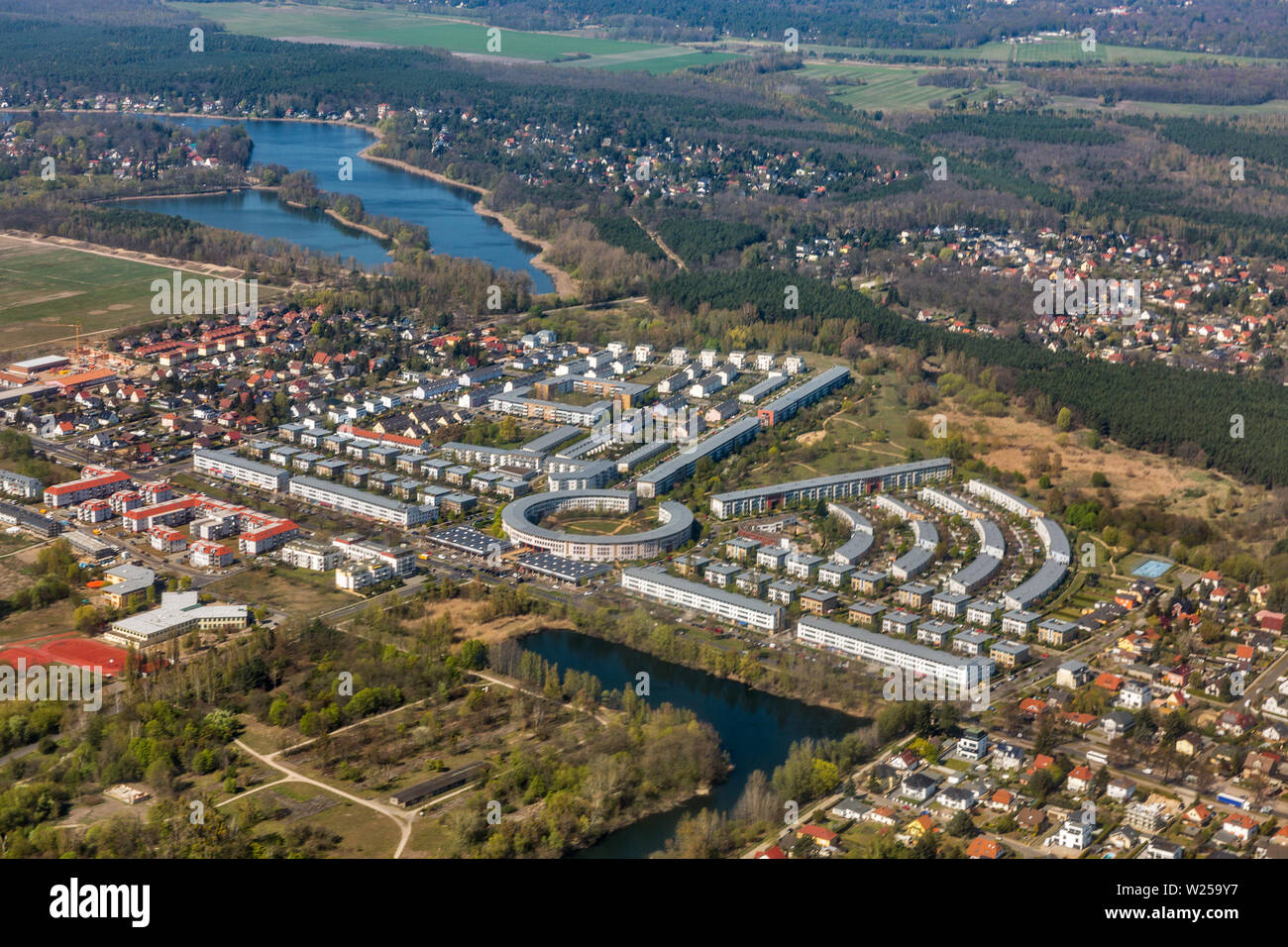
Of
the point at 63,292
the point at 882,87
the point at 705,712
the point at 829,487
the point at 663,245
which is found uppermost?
the point at 882,87

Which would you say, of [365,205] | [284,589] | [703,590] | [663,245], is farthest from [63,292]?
[703,590]

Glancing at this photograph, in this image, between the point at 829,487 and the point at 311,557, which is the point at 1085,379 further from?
the point at 311,557

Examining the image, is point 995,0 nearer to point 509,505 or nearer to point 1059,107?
point 1059,107

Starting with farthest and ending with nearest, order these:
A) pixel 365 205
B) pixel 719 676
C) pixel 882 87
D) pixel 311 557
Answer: pixel 882 87 < pixel 365 205 < pixel 311 557 < pixel 719 676

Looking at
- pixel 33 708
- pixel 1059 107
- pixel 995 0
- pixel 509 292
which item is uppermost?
pixel 995 0

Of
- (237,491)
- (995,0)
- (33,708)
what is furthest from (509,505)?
(995,0)

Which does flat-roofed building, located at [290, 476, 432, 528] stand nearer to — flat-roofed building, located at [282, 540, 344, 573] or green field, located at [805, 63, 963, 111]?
flat-roofed building, located at [282, 540, 344, 573]
